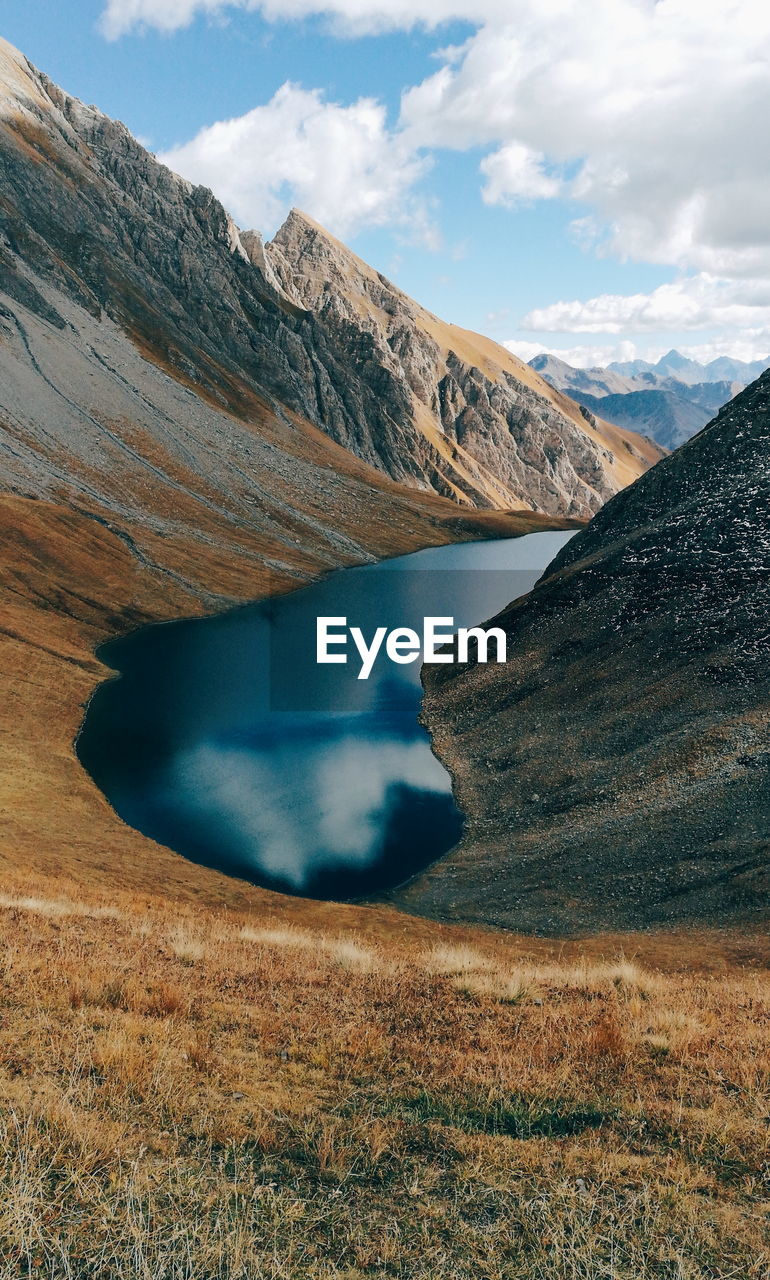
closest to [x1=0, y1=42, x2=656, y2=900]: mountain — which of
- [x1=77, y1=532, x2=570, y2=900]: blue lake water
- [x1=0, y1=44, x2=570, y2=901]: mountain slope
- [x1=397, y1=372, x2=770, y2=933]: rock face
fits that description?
[x1=0, y1=44, x2=570, y2=901]: mountain slope

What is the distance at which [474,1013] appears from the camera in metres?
11.7

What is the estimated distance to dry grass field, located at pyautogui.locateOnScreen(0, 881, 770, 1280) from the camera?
20.1 ft

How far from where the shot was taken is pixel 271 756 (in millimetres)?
50594

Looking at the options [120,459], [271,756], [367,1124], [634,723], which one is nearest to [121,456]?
[120,459]

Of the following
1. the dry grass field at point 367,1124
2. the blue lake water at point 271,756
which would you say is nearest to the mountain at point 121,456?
the blue lake water at point 271,756

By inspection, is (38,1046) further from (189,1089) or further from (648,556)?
(648,556)

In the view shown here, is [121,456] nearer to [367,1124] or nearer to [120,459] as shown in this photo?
[120,459]

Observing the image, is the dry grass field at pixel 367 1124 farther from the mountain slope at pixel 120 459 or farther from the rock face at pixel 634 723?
the mountain slope at pixel 120 459

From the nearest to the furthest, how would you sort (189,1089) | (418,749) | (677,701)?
(189,1089)
(677,701)
(418,749)

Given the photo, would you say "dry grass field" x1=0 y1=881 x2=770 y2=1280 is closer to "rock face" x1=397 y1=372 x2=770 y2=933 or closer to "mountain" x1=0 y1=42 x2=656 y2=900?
"rock face" x1=397 y1=372 x2=770 y2=933

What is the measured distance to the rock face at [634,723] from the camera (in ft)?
102

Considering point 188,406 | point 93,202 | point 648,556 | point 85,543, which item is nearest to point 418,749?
point 648,556

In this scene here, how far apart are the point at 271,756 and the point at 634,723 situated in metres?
25.2

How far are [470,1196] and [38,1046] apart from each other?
5.71 meters
